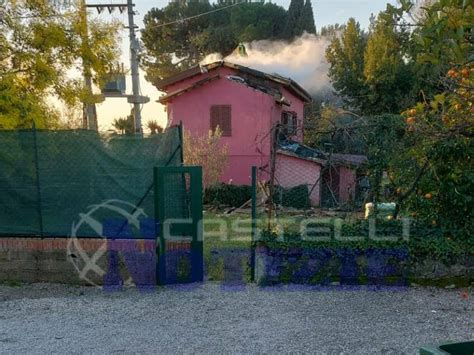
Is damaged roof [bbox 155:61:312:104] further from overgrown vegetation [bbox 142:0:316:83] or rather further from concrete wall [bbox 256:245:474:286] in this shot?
concrete wall [bbox 256:245:474:286]

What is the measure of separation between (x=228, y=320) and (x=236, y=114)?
14.4 meters

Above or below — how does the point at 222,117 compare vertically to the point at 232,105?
below

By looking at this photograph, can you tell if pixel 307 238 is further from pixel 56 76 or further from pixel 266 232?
pixel 56 76

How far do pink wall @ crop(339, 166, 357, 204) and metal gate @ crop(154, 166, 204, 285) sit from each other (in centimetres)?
210

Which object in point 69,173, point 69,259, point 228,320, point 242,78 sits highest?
point 242,78

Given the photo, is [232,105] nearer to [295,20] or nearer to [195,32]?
[195,32]

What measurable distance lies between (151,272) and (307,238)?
220 cm

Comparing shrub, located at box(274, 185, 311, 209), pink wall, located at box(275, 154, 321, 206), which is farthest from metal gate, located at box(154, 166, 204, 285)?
pink wall, located at box(275, 154, 321, 206)

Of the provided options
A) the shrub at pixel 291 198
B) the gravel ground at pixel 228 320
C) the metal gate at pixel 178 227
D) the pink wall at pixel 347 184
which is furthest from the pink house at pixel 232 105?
the gravel ground at pixel 228 320

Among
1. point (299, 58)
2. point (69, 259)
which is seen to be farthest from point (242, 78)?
point (299, 58)

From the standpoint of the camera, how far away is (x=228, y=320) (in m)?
5.05

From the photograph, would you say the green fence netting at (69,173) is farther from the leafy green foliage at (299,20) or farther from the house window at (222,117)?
the leafy green foliage at (299,20)

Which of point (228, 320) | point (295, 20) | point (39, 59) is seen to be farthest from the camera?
point (295, 20)

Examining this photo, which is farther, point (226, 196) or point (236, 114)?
point (236, 114)
